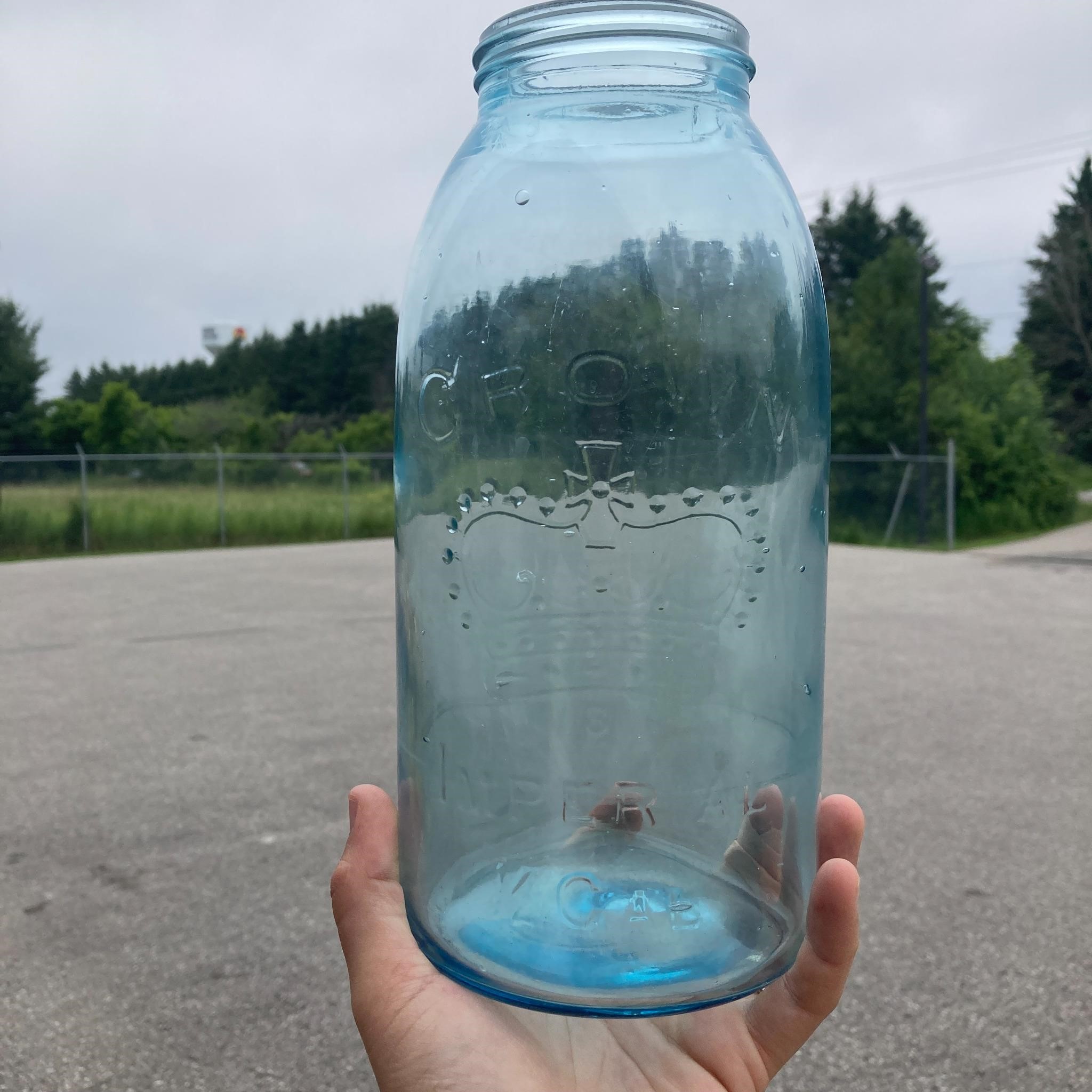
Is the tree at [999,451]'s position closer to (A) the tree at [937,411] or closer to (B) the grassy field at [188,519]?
(A) the tree at [937,411]

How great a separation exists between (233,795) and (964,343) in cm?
2628

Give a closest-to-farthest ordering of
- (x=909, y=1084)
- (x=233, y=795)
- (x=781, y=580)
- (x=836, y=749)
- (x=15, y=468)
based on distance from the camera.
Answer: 1. (x=781, y=580)
2. (x=909, y=1084)
3. (x=233, y=795)
4. (x=836, y=749)
5. (x=15, y=468)

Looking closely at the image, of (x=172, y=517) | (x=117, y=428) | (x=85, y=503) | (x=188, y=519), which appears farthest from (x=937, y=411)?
(x=117, y=428)

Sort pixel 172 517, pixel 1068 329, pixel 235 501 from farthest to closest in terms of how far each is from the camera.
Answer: pixel 1068 329
pixel 235 501
pixel 172 517

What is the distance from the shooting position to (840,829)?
4.28 ft

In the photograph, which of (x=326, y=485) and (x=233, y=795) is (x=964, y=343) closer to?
(x=326, y=485)

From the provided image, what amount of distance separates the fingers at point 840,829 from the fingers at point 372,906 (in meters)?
0.50

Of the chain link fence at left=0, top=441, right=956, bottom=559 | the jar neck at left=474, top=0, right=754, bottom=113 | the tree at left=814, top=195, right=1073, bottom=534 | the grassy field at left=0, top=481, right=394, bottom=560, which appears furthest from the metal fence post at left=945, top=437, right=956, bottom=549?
the jar neck at left=474, top=0, right=754, bottom=113

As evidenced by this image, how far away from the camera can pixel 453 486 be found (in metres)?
1.32

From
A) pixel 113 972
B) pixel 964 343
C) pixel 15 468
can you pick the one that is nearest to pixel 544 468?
pixel 113 972

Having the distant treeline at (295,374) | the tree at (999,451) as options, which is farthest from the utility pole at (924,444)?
the distant treeline at (295,374)

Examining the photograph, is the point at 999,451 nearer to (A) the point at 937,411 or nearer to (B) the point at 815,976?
(A) the point at 937,411

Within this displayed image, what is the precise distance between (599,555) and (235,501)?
18940 mm

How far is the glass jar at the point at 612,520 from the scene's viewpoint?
1.19 meters
